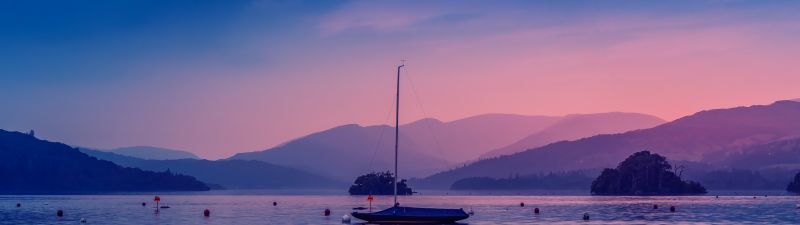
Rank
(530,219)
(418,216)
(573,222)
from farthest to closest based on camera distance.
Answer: (530,219)
(573,222)
(418,216)

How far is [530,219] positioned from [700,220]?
2182 cm

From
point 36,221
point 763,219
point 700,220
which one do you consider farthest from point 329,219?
point 763,219

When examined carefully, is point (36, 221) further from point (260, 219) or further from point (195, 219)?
point (260, 219)

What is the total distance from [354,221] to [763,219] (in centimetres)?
5338

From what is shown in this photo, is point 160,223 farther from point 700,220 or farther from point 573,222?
point 700,220

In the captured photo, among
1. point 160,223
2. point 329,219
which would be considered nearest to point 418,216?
point 329,219

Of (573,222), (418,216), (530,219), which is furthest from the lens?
(530,219)

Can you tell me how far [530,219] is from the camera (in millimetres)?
125688

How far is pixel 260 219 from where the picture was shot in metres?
129

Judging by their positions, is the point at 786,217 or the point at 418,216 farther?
the point at 786,217

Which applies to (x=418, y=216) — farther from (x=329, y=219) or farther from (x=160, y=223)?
(x=160, y=223)

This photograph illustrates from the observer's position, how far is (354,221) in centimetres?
11750

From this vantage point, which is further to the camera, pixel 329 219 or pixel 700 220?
pixel 329 219

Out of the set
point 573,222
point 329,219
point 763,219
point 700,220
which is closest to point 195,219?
point 329,219
